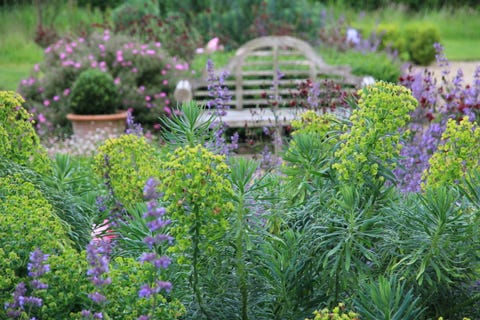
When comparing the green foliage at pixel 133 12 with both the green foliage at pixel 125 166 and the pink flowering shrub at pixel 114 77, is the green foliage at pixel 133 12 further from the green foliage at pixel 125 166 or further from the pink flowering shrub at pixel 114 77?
the green foliage at pixel 125 166

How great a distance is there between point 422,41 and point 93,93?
10164 mm

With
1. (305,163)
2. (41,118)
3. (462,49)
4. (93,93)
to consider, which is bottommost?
(462,49)

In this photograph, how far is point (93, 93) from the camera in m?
8.68

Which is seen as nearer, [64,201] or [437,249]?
[437,249]

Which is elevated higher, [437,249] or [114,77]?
[437,249]

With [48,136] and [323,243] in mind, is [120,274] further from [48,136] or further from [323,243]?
[48,136]

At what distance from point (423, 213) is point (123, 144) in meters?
1.52

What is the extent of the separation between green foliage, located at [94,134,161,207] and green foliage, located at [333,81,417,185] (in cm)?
106

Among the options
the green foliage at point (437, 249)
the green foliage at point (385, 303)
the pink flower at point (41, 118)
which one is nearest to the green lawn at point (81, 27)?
the pink flower at point (41, 118)

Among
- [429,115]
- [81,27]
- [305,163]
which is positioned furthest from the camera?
[81,27]

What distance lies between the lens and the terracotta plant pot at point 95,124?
862cm

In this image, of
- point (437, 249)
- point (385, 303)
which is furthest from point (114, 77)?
point (385, 303)

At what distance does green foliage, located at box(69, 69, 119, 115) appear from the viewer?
8688 millimetres

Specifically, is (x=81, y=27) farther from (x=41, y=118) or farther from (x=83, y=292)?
(x=83, y=292)
